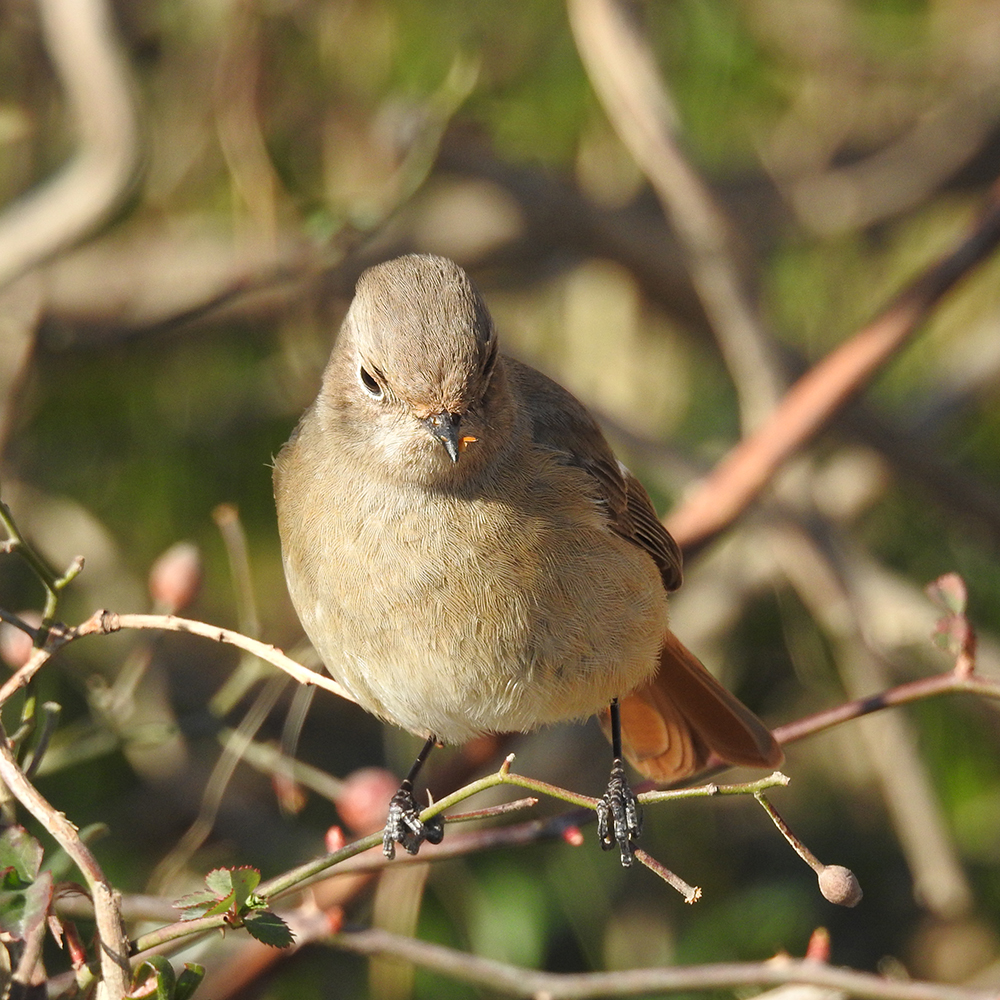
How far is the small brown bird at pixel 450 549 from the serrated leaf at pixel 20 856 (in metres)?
1.08

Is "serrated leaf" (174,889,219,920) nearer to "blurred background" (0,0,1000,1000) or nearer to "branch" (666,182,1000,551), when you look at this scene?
"branch" (666,182,1000,551)

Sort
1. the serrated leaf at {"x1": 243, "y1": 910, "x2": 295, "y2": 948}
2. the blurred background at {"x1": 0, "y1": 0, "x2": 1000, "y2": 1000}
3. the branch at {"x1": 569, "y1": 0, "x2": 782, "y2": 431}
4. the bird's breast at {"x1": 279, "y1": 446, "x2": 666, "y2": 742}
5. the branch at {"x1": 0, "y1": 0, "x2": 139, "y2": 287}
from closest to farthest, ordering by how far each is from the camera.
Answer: the serrated leaf at {"x1": 243, "y1": 910, "x2": 295, "y2": 948}
the bird's breast at {"x1": 279, "y1": 446, "x2": 666, "y2": 742}
the branch at {"x1": 0, "y1": 0, "x2": 139, "y2": 287}
the branch at {"x1": 569, "y1": 0, "x2": 782, "y2": 431}
the blurred background at {"x1": 0, "y1": 0, "x2": 1000, "y2": 1000}

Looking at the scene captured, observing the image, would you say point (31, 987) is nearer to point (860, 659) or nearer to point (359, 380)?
point (359, 380)

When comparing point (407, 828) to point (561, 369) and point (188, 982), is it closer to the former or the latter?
point (188, 982)

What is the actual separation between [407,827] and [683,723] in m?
0.88

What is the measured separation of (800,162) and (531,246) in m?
1.33

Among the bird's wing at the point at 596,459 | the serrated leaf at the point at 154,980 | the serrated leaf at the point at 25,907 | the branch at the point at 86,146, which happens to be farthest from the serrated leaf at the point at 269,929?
the branch at the point at 86,146

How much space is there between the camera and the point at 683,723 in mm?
3605

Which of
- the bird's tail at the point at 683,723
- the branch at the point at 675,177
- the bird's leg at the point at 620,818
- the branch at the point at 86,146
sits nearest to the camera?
the bird's leg at the point at 620,818

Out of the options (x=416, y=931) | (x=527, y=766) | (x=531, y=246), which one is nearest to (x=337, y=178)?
(x=531, y=246)

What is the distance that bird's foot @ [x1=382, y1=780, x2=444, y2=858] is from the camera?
2.93 metres

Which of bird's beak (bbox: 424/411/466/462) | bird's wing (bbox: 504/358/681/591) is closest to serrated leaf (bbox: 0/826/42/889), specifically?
bird's beak (bbox: 424/411/466/462)

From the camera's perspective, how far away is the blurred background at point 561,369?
16.1ft

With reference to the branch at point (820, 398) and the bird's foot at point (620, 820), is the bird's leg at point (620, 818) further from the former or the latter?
the branch at point (820, 398)
